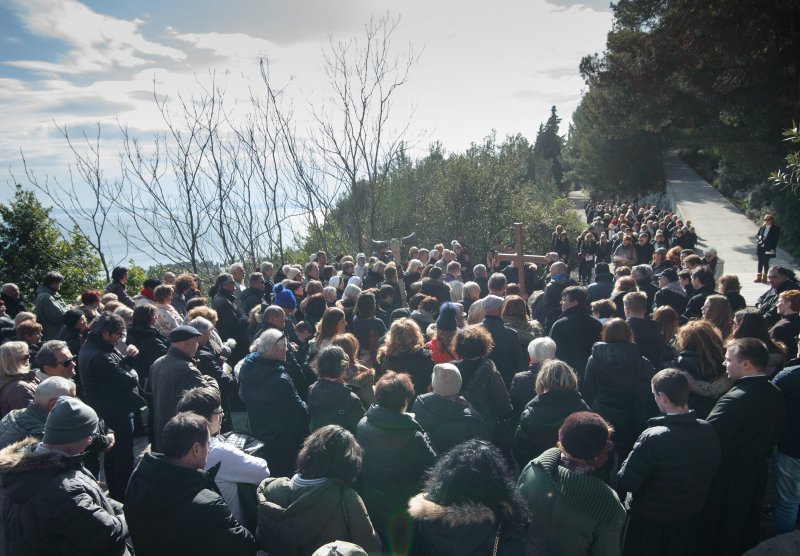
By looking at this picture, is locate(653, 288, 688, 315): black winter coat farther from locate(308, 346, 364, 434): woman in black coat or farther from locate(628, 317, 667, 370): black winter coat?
locate(308, 346, 364, 434): woman in black coat

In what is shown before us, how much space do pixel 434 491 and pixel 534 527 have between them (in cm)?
67

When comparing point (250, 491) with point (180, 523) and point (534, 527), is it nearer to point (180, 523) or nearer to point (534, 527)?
point (180, 523)

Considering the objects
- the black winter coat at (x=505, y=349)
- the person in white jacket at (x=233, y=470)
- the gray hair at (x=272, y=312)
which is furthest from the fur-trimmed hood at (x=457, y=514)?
the gray hair at (x=272, y=312)

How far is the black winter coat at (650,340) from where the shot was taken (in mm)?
4969

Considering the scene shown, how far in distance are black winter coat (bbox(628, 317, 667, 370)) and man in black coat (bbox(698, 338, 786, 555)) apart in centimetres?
140

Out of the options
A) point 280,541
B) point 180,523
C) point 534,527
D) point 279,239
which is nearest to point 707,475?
point 534,527

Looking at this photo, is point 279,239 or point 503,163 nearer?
point 279,239

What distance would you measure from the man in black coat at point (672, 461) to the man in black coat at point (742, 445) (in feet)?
1.57

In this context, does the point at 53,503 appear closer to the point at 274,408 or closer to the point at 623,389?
the point at 274,408

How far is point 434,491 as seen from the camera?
2338 mm

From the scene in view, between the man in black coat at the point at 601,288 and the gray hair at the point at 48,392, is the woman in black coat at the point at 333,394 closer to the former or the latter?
the gray hair at the point at 48,392

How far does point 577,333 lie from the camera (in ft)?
17.3

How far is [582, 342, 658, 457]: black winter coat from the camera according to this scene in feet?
13.4

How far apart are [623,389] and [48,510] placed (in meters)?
3.92
